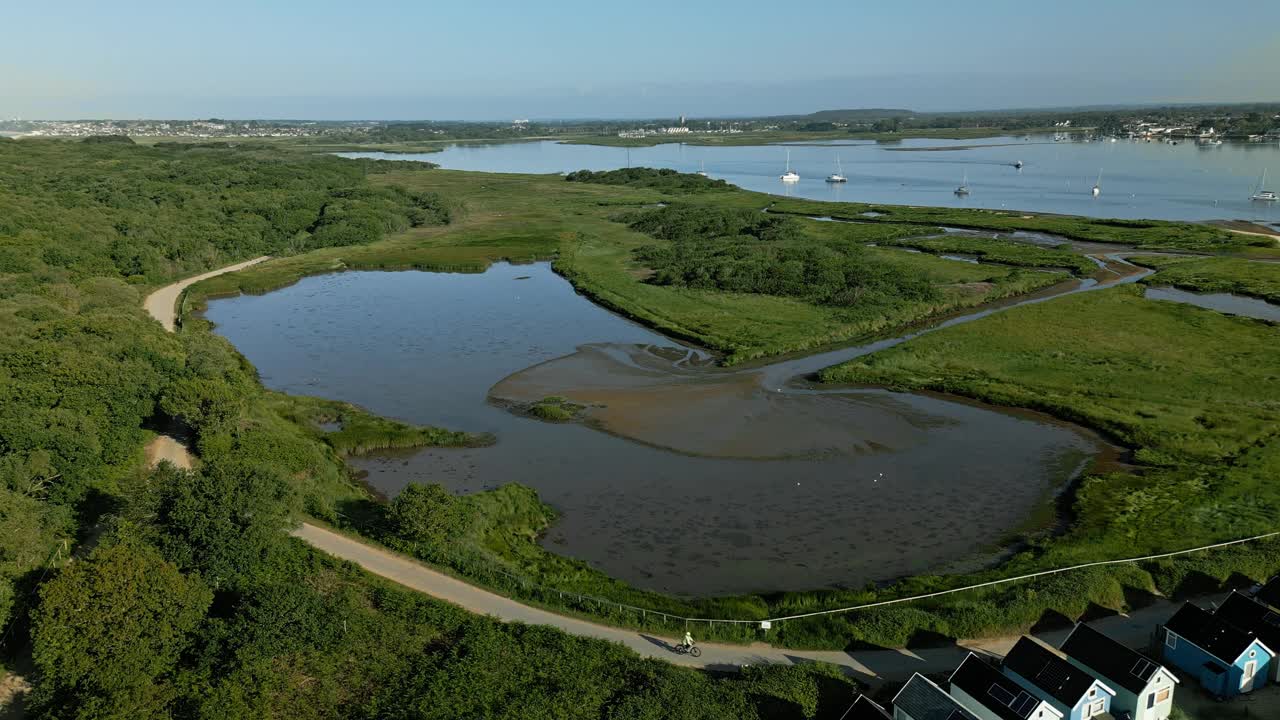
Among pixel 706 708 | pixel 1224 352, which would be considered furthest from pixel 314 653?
pixel 1224 352

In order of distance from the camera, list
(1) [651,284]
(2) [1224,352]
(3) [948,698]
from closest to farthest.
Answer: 1. (3) [948,698]
2. (2) [1224,352]
3. (1) [651,284]

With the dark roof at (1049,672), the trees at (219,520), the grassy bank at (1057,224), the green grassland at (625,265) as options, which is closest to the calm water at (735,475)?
the green grassland at (625,265)

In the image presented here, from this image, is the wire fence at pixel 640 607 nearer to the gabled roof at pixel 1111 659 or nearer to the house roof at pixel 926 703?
the gabled roof at pixel 1111 659

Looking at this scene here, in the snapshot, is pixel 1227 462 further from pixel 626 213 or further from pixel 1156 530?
pixel 626 213

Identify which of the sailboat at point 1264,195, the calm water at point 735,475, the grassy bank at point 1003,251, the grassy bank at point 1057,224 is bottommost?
the calm water at point 735,475

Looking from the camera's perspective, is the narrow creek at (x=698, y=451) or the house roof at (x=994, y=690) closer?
the house roof at (x=994, y=690)
